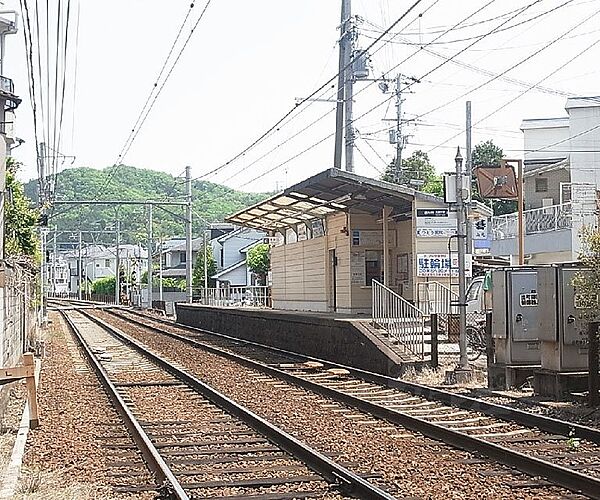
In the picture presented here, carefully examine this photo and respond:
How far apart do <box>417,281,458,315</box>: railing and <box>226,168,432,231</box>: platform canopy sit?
2.00 meters

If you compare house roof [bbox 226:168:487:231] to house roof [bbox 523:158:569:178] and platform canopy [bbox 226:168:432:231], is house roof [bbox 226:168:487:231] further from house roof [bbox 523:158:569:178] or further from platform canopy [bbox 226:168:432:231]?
house roof [bbox 523:158:569:178]

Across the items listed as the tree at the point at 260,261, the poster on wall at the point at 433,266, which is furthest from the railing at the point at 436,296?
the tree at the point at 260,261

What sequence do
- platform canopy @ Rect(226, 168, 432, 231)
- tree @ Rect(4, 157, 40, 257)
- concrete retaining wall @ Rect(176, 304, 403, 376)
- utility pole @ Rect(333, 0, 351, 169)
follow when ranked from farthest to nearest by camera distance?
tree @ Rect(4, 157, 40, 257) < utility pole @ Rect(333, 0, 351, 169) < platform canopy @ Rect(226, 168, 432, 231) < concrete retaining wall @ Rect(176, 304, 403, 376)

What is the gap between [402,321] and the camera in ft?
61.3

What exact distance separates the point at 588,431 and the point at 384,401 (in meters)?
4.34

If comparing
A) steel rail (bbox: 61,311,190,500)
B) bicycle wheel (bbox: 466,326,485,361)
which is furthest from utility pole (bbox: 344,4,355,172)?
steel rail (bbox: 61,311,190,500)

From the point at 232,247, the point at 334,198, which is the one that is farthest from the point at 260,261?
the point at 334,198

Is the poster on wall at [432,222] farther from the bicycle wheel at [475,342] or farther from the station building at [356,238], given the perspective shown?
the bicycle wheel at [475,342]

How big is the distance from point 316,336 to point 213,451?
41.7ft

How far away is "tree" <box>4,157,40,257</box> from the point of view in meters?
26.9

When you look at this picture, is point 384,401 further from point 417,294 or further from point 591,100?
point 591,100

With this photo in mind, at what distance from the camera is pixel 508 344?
1474cm

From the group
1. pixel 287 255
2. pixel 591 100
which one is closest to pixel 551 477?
pixel 287 255

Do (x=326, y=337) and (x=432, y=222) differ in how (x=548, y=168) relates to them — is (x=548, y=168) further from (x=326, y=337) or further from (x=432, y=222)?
(x=326, y=337)
